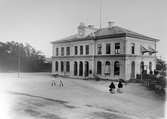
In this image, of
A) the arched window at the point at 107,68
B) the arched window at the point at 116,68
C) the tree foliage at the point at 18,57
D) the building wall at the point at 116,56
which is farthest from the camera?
the arched window at the point at 107,68

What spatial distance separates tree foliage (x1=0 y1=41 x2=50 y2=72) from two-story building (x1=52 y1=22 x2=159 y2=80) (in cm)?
436

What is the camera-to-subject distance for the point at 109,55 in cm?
736

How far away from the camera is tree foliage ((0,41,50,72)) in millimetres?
1566

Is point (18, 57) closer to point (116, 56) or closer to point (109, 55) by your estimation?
point (116, 56)

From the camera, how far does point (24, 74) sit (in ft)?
5.86

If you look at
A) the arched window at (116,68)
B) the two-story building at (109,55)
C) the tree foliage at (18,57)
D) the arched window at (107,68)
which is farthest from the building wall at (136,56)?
the tree foliage at (18,57)

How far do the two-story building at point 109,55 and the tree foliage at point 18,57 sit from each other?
14.3 ft

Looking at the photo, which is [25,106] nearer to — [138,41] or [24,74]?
[24,74]

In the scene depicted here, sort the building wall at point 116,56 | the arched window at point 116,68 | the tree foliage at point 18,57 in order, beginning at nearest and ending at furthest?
the tree foliage at point 18,57, the building wall at point 116,56, the arched window at point 116,68

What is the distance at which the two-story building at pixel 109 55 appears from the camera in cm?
670

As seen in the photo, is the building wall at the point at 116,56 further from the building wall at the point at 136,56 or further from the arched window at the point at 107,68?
the arched window at the point at 107,68

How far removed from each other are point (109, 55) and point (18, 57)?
5.95m

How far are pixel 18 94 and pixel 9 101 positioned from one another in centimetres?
14

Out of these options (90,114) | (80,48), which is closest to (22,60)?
(90,114)
